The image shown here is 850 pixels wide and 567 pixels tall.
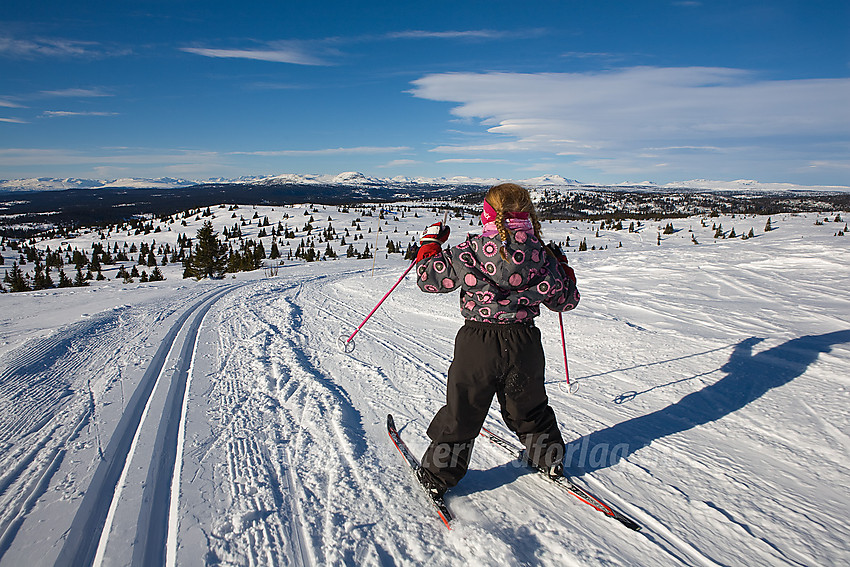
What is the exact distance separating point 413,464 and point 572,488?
106 centimetres

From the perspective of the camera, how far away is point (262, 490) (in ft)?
8.54

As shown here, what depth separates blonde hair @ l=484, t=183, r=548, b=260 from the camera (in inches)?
91.7

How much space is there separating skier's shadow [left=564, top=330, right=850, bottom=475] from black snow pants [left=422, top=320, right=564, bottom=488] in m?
0.76

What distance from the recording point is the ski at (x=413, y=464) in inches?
93.3

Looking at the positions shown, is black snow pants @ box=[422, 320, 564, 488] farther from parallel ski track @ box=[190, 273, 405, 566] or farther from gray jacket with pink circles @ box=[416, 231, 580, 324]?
parallel ski track @ box=[190, 273, 405, 566]

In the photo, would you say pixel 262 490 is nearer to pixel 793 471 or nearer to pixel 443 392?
pixel 443 392

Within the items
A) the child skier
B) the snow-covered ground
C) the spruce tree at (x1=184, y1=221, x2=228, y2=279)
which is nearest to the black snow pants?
the child skier

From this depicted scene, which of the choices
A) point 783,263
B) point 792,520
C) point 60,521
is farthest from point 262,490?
point 783,263

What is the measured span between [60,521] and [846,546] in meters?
4.25

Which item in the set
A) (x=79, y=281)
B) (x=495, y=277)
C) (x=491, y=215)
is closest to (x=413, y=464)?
(x=495, y=277)

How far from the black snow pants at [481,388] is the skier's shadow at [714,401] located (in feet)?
2.48

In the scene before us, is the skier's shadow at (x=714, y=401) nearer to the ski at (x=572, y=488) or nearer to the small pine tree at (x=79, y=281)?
the ski at (x=572, y=488)

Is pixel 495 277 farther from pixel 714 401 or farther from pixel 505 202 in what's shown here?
pixel 714 401

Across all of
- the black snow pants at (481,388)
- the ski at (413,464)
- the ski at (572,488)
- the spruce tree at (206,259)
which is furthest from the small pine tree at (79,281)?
the black snow pants at (481,388)
